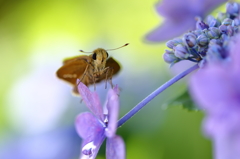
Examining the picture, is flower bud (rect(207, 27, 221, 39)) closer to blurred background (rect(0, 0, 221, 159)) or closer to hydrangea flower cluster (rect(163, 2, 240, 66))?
hydrangea flower cluster (rect(163, 2, 240, 66))

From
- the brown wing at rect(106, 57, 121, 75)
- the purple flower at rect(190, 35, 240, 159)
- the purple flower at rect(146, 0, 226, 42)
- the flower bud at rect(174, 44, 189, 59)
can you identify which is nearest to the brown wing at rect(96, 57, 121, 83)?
the brown wing at rect(106, 57, 121, 75)

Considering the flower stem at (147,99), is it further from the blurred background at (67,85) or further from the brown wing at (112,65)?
the blurred background at (67,85)

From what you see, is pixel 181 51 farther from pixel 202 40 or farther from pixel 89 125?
pixel 89 125

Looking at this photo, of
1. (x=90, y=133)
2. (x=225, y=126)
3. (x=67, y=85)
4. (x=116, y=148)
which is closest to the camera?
(x=225, y=126)

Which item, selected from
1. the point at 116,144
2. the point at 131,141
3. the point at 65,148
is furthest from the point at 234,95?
the point at 65,148

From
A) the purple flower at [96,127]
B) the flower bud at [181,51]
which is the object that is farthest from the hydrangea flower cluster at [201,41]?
the purple flower at [96,127]

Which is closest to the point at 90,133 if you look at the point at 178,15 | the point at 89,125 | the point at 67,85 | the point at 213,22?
the point at 89,125
